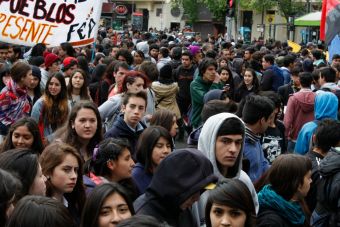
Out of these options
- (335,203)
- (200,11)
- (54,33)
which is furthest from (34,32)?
(200,11)

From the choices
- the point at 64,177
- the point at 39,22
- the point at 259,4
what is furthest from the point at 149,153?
the point at 259,4

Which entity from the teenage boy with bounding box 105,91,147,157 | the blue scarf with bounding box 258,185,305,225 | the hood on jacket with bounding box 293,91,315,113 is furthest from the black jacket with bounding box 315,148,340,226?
the hood on jacket with bounding box 293,91,315,113

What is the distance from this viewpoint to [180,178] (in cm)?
354

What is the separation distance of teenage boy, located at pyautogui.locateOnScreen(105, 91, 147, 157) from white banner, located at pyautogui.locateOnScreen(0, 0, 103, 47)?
402cm

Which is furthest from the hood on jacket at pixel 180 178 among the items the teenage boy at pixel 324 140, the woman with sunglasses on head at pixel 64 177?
the teenage boy at pixel 324 140

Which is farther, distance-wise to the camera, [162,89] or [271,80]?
[271,80]

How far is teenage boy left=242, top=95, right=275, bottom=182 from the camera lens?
5.21 metres

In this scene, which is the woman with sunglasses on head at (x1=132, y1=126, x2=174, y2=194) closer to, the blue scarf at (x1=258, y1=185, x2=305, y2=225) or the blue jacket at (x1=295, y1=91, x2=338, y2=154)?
the blue scarf at (x1=258, y1=185, x2=305, y2=225)

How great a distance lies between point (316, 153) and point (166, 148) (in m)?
1.43

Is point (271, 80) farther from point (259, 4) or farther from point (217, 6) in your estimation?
point (217, 6)

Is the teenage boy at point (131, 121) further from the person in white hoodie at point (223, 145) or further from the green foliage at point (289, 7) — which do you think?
the green foliage at point (289, 7)

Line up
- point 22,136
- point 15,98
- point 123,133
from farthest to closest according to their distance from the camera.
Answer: point 15,98 → point 123,133 → point 22,136

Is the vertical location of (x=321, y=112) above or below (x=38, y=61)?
below

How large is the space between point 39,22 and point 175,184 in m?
6.92
